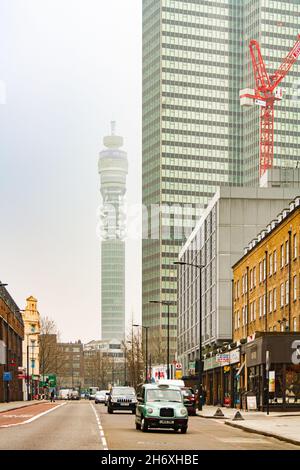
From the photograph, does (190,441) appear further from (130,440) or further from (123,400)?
(123,400)

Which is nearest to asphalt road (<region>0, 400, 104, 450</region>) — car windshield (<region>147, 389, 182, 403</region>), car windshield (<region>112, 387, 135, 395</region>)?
car windshield (<region>147, 389, 182, 403</region>)

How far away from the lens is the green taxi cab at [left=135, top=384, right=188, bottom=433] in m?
34.9

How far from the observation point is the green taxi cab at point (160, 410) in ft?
115

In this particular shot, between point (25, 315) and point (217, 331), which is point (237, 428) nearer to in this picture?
point (217, 331)

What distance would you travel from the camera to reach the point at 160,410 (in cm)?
3516

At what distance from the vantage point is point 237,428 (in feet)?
134

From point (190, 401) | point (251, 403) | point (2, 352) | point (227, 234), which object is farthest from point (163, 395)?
point (227, 234)

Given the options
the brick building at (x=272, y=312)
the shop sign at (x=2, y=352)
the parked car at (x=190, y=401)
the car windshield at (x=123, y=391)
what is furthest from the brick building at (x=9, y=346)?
the parked car at (x=190, y=401)

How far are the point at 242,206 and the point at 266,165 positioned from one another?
95163 millimetres

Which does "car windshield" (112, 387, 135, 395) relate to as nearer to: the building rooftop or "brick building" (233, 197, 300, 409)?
"brick building" (233, 197, 300, 409)

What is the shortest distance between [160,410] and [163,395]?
1565mm

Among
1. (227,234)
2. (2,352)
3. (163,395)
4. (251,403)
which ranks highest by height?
(227,234)

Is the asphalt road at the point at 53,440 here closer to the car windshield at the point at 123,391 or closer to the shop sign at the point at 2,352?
the car windshield at the point at 123,391

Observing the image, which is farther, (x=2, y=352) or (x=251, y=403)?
(x=2, y=352)
